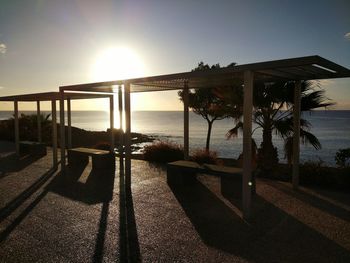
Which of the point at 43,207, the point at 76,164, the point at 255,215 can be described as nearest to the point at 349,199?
the point at 255,215

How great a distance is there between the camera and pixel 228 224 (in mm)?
4789

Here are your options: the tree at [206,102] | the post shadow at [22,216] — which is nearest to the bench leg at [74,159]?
the post shadow at [22,216]

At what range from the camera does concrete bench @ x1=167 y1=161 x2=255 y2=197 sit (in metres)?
6.28

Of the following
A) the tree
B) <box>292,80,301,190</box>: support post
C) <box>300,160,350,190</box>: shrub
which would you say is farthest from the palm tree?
the tree

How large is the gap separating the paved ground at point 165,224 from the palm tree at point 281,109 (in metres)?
2.03

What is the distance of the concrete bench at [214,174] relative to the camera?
6.28 metres

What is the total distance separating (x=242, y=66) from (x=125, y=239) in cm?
334

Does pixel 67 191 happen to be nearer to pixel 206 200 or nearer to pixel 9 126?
pixel 206 200

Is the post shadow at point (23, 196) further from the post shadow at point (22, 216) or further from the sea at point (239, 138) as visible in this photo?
the sea at point (239, 138)

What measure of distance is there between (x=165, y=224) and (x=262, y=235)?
5.10 feet

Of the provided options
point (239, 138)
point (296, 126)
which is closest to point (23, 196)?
point (296, 126)

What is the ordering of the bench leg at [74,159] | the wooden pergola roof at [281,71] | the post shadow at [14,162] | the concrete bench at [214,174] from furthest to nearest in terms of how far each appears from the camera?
the bench leg at [74,159] → the post shadow at [14,162] → the concrete bench at [214,174] → the wooden pergola roof at [281,71]

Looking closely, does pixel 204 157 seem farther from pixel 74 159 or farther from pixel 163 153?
pixel 74 159

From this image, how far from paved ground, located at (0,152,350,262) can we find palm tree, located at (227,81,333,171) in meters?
2.03
